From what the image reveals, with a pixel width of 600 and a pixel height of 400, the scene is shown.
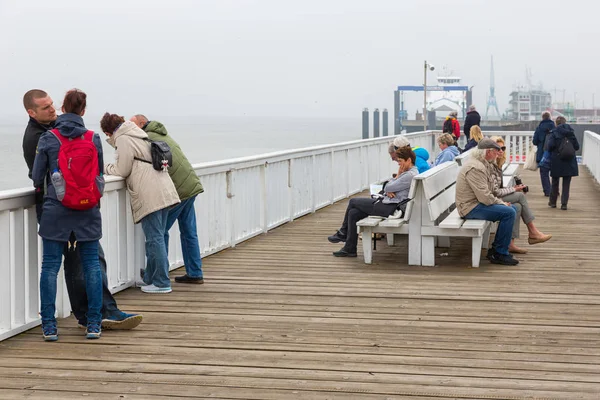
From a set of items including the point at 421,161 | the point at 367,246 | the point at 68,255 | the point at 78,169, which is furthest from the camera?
the point at 421,161

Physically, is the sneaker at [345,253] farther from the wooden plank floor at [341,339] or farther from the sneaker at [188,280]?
the sneaker at [188,280]

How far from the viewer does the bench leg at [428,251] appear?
9188mm

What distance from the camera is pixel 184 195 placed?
314 inches

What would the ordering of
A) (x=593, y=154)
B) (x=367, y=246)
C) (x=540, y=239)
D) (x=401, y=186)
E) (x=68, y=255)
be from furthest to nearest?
(x=593, y=154), (x=540, y=239), (x=401, y=186), (x=367, y=246), (x=68, y=255)

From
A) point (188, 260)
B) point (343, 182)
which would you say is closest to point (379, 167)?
point (343, 182)

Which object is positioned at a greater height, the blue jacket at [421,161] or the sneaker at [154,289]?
the blue jacket at [421,161]

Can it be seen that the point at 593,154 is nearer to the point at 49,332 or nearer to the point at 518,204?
the point at 518,204

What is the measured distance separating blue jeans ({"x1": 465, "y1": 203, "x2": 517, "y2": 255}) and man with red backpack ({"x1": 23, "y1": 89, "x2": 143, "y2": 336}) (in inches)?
164

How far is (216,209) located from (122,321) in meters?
3.67

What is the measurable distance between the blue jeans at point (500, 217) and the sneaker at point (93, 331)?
444 centimetres

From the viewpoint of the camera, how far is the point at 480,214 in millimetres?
9320

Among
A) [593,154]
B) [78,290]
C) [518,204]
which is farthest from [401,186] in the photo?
[593,154]

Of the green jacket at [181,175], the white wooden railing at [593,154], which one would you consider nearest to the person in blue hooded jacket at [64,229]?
the green jacket at [181,175]

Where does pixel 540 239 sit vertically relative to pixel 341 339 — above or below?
above
